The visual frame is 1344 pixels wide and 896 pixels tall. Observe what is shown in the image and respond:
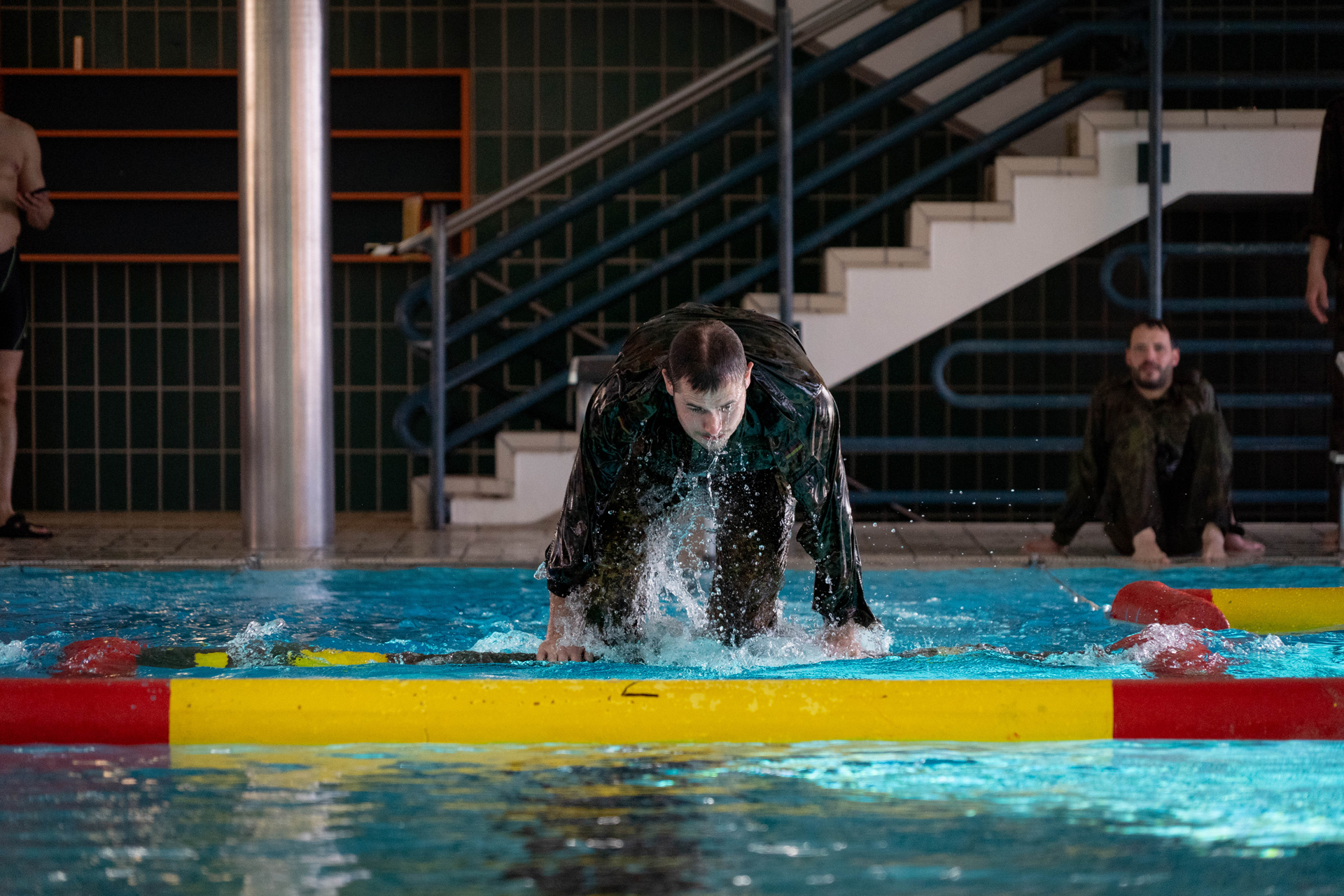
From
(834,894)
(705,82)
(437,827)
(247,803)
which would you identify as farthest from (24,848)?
(705,82)

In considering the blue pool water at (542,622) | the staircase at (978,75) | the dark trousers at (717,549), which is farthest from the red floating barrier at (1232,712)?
the staircase at (978,75)

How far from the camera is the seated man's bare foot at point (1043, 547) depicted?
18.1 ft

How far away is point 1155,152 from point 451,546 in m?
3.18

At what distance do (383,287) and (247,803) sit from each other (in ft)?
17.9

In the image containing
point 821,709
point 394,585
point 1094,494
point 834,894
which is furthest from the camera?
point 1094,494

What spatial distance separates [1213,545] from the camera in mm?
5273

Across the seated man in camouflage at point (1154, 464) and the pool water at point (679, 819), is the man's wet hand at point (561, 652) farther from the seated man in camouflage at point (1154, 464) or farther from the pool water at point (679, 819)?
the seated man in camouflage at point (1154, 464)

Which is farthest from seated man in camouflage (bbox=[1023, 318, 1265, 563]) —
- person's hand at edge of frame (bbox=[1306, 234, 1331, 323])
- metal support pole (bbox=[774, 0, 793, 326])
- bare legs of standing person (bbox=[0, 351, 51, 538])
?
Result: bare legs of standing person (bbox=[0, 351, 51, 538])

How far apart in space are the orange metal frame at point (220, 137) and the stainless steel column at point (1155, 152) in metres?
3.28

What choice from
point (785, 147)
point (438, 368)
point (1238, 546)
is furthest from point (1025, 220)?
point (438, 368)

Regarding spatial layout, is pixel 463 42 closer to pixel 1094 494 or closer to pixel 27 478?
pixel 27 478

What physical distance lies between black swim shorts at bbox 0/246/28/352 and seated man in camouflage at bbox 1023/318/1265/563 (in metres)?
4.17

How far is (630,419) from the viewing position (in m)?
3.12

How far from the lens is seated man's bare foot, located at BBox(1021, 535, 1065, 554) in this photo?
217 inches
